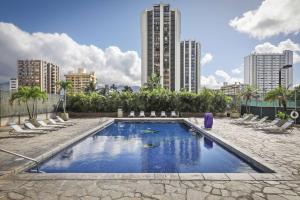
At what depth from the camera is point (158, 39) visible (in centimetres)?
8194

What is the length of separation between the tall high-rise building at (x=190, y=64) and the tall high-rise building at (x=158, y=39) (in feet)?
97.4

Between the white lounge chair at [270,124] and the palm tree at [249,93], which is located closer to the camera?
the white lounge chair at [270,124]

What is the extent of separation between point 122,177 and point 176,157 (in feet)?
12.1

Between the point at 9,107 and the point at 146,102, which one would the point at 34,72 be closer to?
the point at 146,102

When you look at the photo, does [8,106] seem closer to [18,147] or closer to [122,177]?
[18,147]

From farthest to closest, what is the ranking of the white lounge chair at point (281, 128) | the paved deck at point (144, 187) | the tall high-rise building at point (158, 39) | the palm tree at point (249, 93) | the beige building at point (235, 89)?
the tall high-rise building at point (158, 39)
the beige building at point (235, 89)
the palm tree at point (249, 93)
the white lounge chair at point (281, 128)
the paved deck at point (144, 187)

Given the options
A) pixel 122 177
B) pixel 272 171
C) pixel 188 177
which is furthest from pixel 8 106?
pixel 272 171

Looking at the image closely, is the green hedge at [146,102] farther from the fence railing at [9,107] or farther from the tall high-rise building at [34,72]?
the tall high-rise building at [34,72]

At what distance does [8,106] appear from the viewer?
14.9 m

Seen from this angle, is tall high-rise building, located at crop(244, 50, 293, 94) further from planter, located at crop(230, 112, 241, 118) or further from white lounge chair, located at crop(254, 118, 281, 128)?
white lounge chair, located at crop(254, 118, 281, 128)

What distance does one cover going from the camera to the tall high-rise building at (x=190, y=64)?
4392 inches

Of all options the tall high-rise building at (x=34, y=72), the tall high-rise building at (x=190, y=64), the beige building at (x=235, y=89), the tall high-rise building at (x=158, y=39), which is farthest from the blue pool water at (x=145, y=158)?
the tall high-rise building at (x=34, y=72)

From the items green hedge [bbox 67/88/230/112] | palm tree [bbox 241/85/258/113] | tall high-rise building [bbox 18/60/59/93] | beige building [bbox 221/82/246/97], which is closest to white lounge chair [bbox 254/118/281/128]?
palm tree [bbox 241/85/258/113]

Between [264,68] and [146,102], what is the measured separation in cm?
12630
